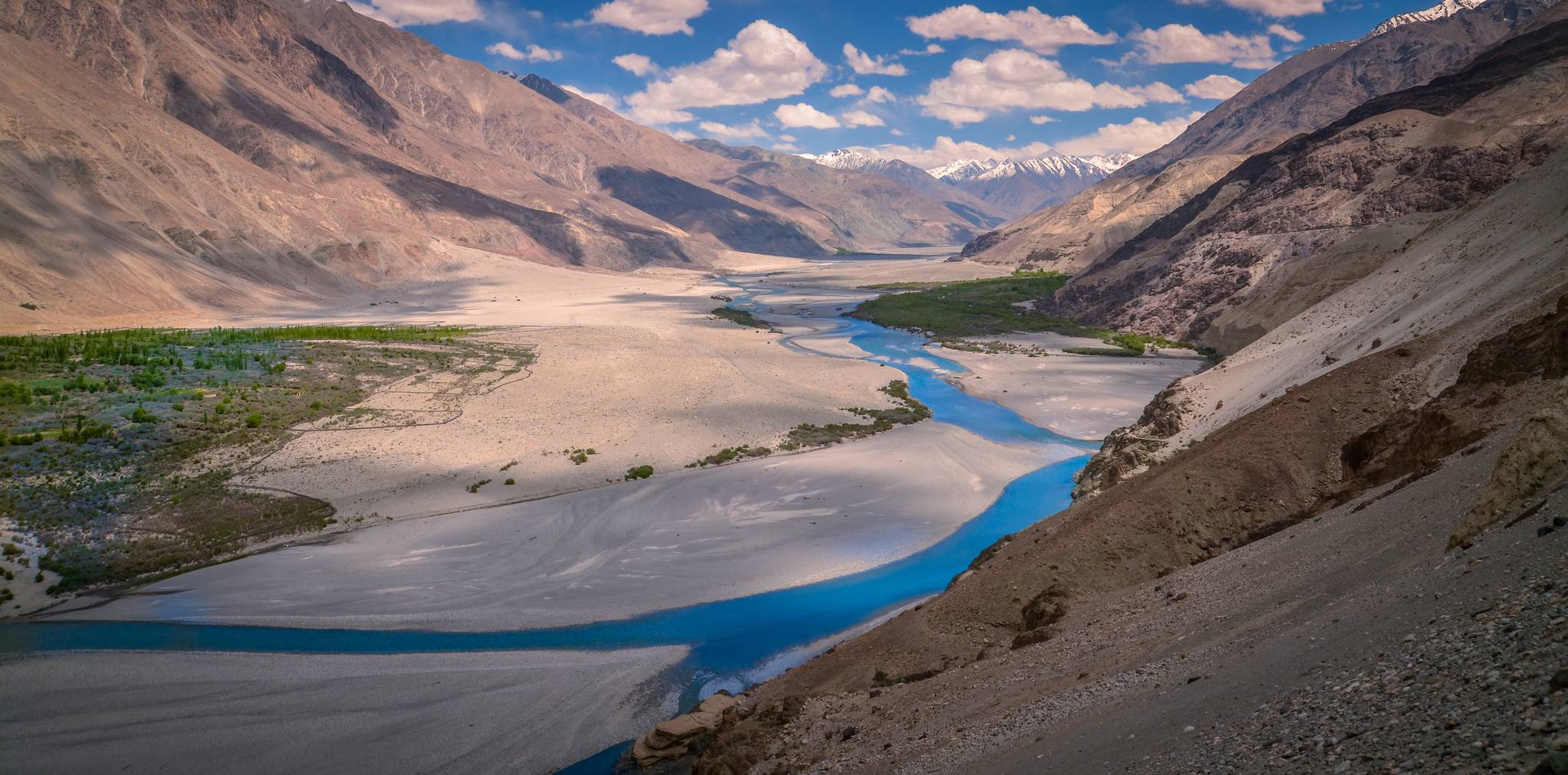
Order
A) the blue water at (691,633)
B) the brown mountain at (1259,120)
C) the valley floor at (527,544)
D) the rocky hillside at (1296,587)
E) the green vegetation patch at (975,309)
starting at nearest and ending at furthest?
→ the rocky hillside at (1296,587), the valley floor at (527,544), the blue water at (691,633), the green vegetation patch at (975,309), the brown mountain at (1259,120)

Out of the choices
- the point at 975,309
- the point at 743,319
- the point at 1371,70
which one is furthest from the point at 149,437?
the point at 1371,70

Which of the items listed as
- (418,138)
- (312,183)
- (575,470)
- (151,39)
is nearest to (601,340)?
(575,470)

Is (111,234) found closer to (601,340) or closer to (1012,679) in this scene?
(601,340)

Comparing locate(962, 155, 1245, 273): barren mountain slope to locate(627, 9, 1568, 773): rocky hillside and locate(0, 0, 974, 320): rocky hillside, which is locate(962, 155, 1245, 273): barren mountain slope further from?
locate(627, 9, 1568, 773): rocky hillside

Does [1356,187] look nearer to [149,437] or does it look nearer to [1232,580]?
[1232,580]

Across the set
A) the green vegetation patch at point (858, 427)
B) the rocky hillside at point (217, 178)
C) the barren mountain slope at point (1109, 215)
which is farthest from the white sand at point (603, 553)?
the barren mountain slope at point (1109, 215)

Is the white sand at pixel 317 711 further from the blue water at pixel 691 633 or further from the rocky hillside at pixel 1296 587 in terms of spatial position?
the rocky hillside at pixel 1296 587
